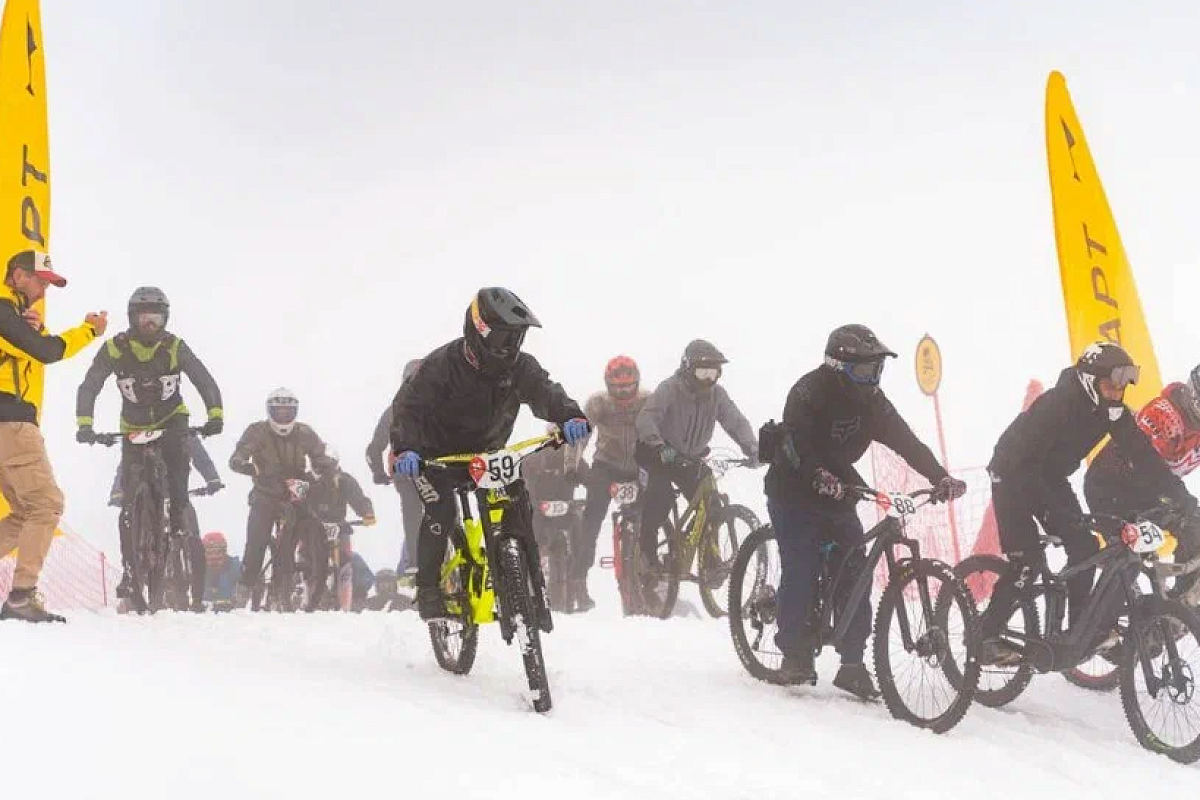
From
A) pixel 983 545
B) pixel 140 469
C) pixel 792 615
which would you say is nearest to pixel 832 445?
pixel 792 615

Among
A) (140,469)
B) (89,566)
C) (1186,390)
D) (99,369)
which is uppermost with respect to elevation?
(1186,390)

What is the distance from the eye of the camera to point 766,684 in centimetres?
750

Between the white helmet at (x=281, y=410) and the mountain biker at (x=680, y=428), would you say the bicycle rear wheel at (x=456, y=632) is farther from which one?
the white helmet at (x=281, y=410)

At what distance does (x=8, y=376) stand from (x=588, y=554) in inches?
260

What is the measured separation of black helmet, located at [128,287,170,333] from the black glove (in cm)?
667

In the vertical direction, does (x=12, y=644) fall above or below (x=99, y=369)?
below

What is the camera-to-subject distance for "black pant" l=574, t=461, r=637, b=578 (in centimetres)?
1245

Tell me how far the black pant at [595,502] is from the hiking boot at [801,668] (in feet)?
16.8

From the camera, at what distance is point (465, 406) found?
681 centimetres

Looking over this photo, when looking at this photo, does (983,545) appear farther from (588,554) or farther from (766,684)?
(766,684)

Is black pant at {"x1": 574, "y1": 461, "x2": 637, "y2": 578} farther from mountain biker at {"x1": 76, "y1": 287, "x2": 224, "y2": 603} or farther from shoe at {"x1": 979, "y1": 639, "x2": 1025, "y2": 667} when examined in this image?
shoe at {"x1": 979, "y1": 639, "x2": 1025, "y2": 667}

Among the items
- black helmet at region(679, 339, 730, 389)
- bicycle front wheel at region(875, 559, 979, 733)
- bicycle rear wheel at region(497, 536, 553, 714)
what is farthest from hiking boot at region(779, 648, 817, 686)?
black helmet at region(679, 339, 730, 389)

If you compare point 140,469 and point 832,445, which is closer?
point 832,445

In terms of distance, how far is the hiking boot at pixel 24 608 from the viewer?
804 centimetres
